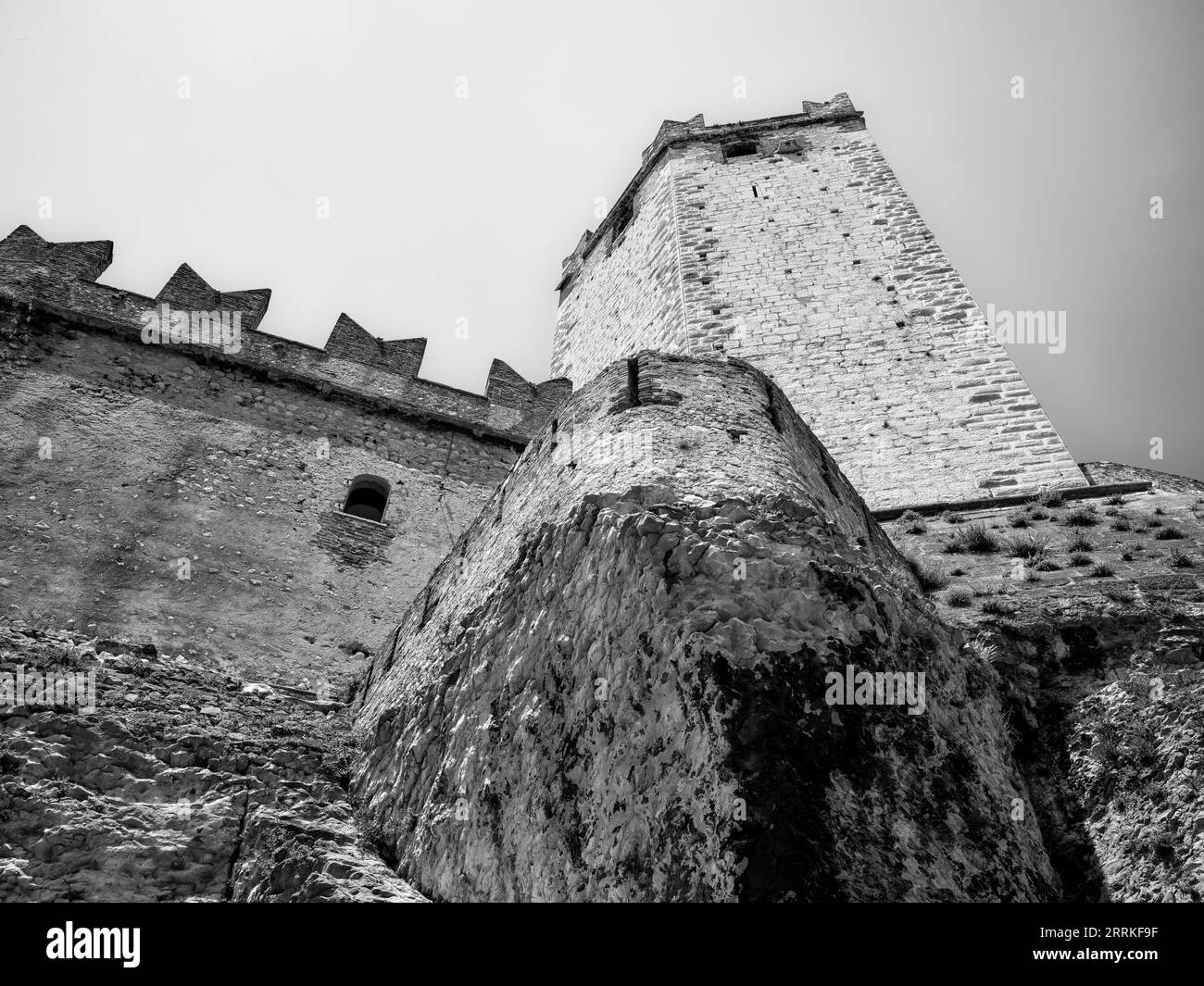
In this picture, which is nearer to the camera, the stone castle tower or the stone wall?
the stone wall

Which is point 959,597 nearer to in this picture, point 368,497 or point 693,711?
point 693,711

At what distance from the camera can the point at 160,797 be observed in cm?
475

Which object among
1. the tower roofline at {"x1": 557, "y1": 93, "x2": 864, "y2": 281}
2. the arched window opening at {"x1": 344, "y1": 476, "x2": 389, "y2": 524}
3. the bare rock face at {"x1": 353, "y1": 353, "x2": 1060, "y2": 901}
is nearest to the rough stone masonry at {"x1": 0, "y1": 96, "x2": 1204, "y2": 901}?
the bare rock face at {"x1": 353, "y1": 353, "x2": 1060, "y2": 901}

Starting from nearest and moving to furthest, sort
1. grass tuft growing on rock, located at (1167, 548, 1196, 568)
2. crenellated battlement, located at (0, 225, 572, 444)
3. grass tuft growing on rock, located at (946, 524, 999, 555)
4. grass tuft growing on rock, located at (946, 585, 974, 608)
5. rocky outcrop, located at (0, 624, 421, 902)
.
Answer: rocky outcrop, located at (0, 624, 421, 902) < grass tuft growing on rock, located at (946, 585, 974, 608) < grass tuft growing on rock, located at (1167, 548, 1196, 568) < grass tuft growing on rock, located at (946, 524, 999, 555) < crenellated battlement, located at (0, 225, 572, 444)

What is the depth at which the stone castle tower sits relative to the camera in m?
11.9

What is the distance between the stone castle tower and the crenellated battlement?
122cm

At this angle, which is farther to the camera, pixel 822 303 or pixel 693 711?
pixel 822 303

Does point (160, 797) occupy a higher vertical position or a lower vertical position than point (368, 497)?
lower

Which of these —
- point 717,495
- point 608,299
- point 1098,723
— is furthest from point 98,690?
point 608,299

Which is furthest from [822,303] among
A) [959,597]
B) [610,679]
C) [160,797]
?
[160,797]

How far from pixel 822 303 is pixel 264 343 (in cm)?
704

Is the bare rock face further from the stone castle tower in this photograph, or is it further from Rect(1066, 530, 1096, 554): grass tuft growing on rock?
the stone castle tower
